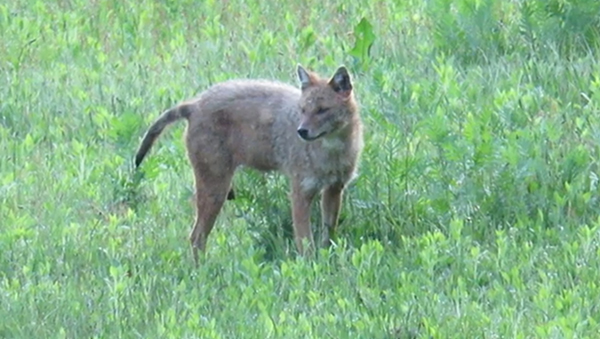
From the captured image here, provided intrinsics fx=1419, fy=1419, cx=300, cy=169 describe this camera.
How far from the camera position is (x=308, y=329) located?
6641 mm

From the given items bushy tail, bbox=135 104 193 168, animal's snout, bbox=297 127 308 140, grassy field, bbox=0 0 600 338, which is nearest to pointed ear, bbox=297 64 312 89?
animal's snout, bbox=297 127 308 140

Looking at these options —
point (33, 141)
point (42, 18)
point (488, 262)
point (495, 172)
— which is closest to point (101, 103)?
point (33, 141)

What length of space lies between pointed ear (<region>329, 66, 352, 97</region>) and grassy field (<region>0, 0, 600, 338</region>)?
0.38m

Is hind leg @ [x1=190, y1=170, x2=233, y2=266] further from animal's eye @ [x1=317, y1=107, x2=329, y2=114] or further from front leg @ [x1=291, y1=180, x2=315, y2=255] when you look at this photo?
animal's eye @ [x1=317, y1=107, x2=329, y2=114]

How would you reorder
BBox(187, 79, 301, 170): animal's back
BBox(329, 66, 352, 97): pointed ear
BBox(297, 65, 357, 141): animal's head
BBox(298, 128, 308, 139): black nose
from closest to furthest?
BBox(298, 128, 308, 139): black nose
BBox(297, 65, 357, 141): animal's head
BBox(329, 66, 352, 97): pointed ear
BBox(187, 79, 301, 170): animal's back

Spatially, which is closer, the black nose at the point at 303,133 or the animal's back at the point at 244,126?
the black nose at the point at 303,133

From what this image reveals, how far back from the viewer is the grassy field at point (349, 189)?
698 cm

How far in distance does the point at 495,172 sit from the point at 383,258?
1.07 meters

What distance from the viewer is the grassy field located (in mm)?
6980

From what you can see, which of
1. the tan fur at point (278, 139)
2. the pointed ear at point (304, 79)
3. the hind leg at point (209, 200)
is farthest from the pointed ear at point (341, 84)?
the hind leg at point (209, 200)

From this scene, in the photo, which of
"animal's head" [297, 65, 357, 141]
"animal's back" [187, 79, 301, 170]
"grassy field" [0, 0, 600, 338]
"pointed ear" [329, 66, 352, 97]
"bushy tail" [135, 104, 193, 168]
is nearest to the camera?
"grassy field" [0, 0, 600, 338]

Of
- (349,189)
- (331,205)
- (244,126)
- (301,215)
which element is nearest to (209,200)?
(244,126)

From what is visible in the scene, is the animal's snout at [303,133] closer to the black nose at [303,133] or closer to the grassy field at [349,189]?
the black nose at [303,133]

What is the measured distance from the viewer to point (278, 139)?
8.54 metres
